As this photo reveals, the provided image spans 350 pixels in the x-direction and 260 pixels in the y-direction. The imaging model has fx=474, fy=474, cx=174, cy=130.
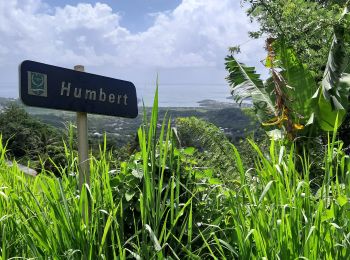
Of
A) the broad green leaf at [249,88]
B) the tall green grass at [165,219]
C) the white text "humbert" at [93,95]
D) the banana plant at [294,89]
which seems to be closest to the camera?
the tall green grass at [165,219]

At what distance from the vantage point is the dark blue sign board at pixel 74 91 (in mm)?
2533

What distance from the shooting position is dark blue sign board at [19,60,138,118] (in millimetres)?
2533

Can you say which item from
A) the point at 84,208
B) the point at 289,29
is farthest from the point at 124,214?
the point at 289,29

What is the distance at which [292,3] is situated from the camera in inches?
278

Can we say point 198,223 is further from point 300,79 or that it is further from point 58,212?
point 300,79

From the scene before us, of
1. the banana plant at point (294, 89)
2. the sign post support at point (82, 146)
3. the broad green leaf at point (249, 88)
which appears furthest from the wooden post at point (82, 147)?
the broad green leaf at point (249, 88)

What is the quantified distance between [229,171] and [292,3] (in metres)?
2.98

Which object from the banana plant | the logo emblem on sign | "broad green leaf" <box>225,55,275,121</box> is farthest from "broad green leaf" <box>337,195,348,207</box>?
"broad green leaf" <box>225,55,275,121</box>

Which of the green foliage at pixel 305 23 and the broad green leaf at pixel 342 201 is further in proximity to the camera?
the green foliage at pixel 305 23

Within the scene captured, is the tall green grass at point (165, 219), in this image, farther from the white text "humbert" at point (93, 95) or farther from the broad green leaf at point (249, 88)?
the broad green leaf at point (249, 88)

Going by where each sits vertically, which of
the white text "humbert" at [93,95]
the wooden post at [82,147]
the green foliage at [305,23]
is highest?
the green foliage at [305,23]

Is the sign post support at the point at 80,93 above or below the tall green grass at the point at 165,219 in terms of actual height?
above

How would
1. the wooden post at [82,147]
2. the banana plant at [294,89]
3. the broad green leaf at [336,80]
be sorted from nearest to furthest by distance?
the wooden post at [82,147]
the banana plant at [294,89]
the broad green leaf at [336,80]

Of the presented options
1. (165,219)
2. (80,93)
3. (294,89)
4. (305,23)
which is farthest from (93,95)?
(305,23)
